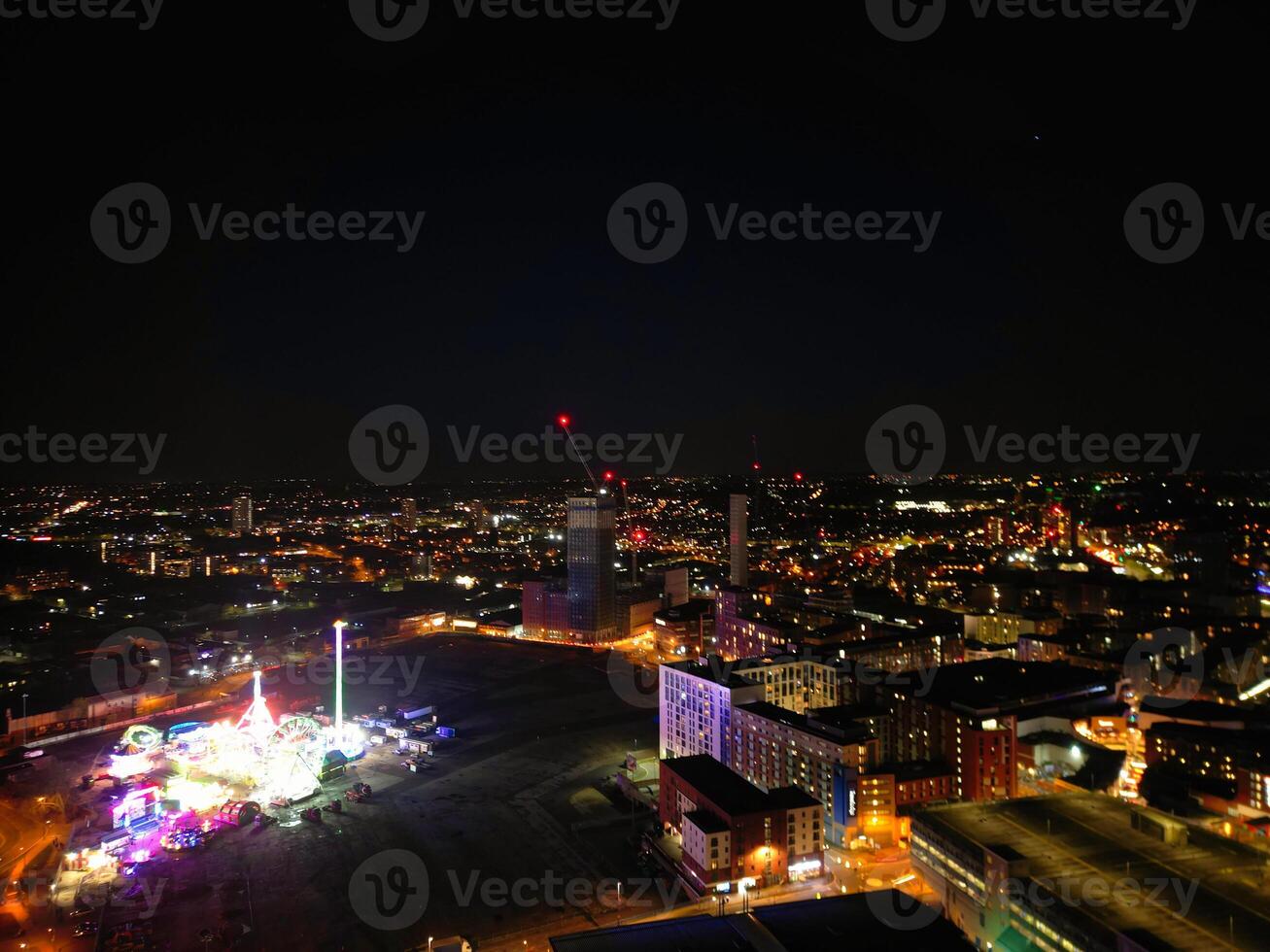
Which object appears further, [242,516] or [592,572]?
[242,516]

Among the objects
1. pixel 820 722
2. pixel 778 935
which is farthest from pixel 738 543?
pixel 778 935

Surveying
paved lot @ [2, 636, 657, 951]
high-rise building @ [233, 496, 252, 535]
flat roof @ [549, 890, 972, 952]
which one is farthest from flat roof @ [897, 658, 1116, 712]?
high-rise building @ [233, 496, 252, 535]

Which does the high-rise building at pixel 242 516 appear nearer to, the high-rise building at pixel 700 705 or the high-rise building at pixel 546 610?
the high-rise building at pixel 546 610

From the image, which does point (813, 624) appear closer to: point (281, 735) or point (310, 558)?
point (281, 735)

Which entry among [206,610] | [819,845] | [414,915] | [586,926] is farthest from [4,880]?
[206,610]

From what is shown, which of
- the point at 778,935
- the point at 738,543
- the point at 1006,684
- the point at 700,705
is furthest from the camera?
the point at 738,543

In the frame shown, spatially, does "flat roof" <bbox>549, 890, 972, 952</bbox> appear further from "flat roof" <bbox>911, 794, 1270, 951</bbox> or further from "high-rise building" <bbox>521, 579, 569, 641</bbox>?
"high-rise building" <bbox>521, 579, 569, 641</bbox>

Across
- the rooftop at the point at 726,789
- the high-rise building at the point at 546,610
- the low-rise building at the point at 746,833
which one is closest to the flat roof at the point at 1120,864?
the low-rise building at the point at 746,833

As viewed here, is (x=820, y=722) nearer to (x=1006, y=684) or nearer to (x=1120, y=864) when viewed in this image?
(x=1120, y=864)
